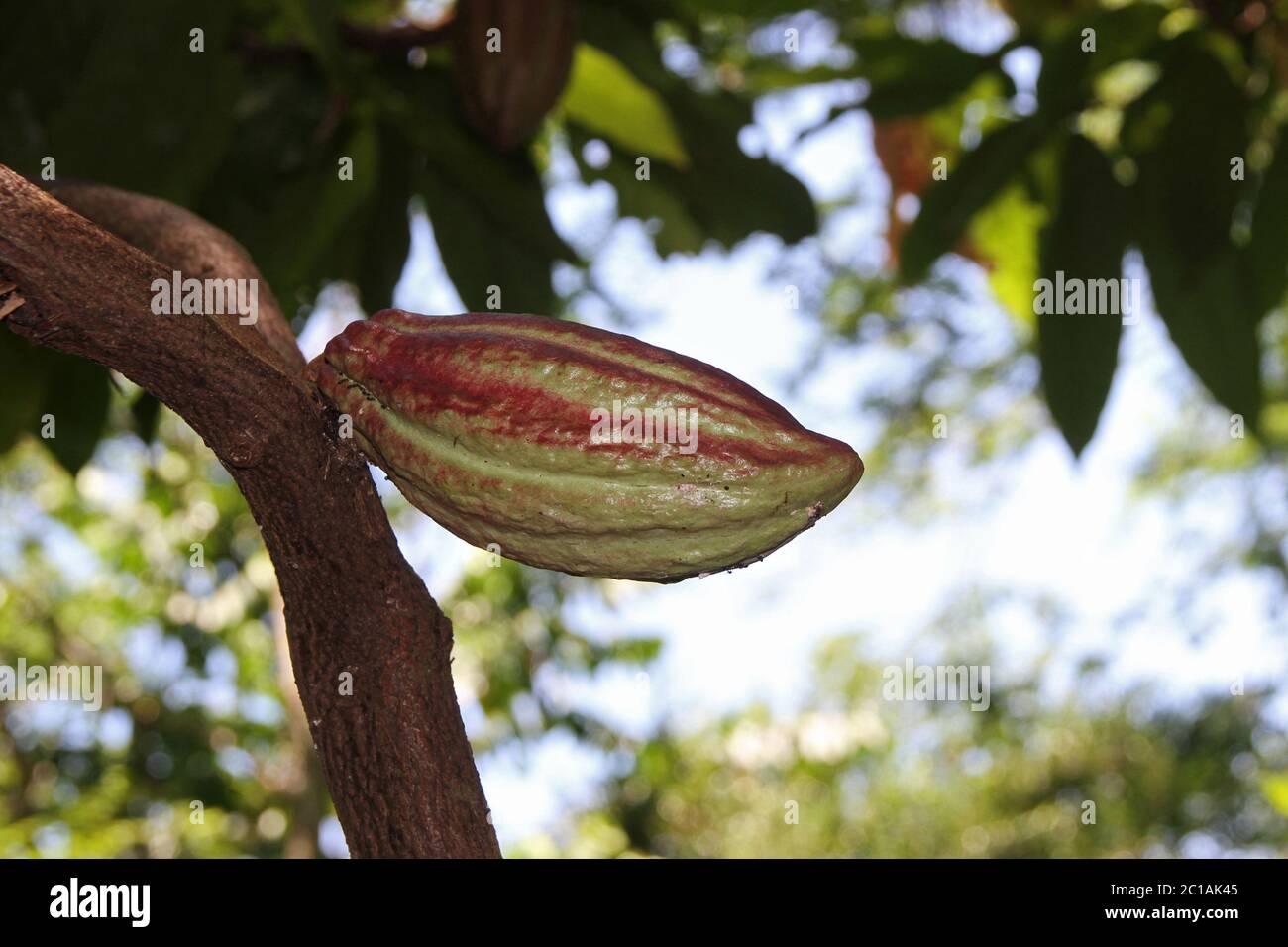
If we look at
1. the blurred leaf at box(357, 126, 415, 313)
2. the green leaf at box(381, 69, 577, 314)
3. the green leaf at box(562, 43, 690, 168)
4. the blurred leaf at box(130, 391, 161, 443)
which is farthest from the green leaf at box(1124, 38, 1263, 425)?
the blurred leaf at box(130, 391, 161, 443)

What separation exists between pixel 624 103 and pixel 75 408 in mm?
899

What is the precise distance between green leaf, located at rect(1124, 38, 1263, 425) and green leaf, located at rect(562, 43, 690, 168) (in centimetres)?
68

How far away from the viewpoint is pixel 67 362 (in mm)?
1810

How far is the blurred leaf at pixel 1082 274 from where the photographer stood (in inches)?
70.3

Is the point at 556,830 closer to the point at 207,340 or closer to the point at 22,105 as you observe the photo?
the point at 22,105

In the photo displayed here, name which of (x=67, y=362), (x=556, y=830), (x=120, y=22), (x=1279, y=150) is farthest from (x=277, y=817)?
(x=1279, y=150)

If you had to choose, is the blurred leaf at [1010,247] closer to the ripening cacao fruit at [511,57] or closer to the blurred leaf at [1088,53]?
the blurred leaf at [1088,53]

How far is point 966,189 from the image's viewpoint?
1.98 metres

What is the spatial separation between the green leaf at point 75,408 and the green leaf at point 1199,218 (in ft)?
4.71

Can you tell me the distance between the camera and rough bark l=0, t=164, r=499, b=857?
725 mm

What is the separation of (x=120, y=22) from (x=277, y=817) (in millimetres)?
3678

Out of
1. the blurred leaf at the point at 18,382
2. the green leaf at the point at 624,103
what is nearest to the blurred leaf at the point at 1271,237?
the green leaf at the point at 624,103
